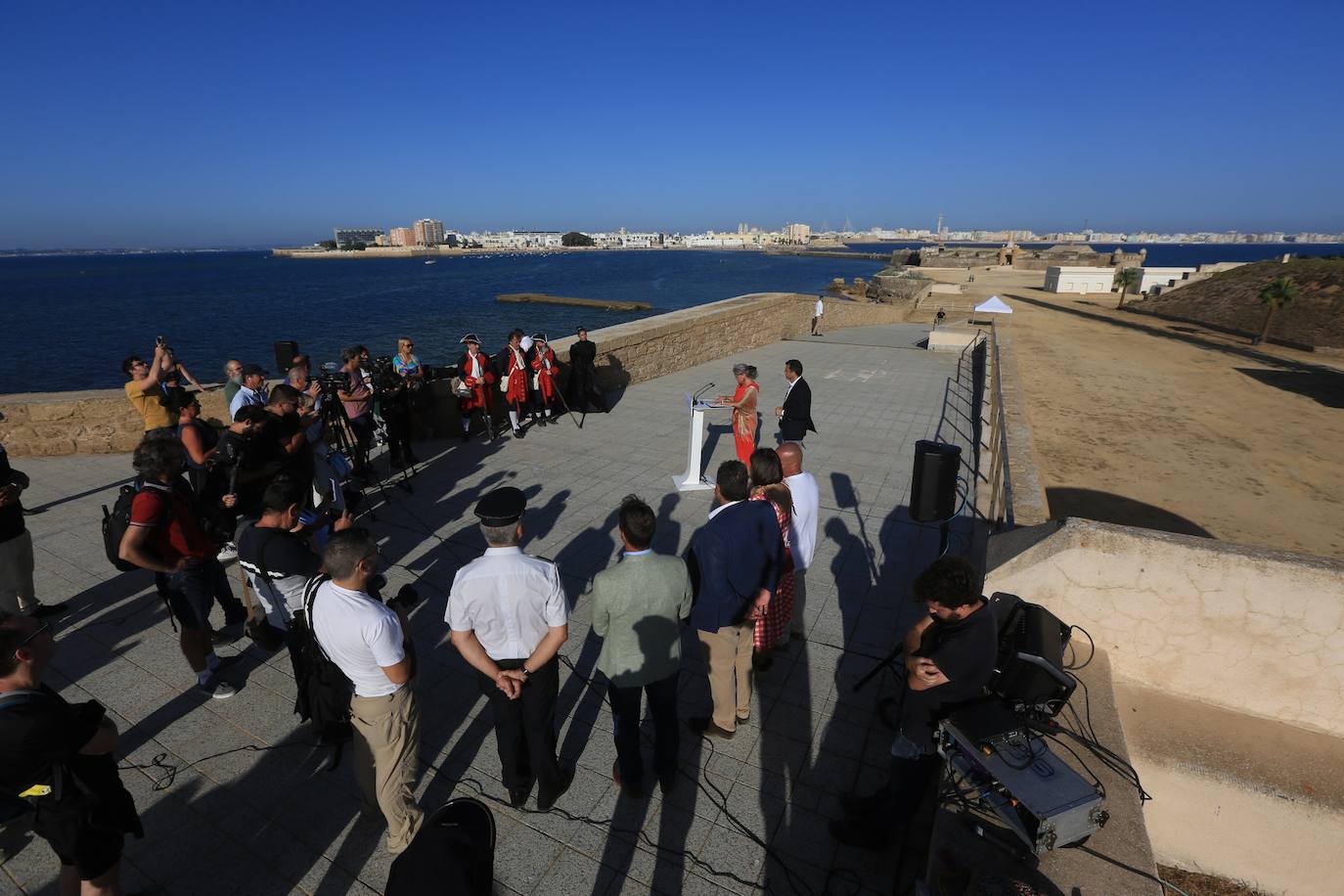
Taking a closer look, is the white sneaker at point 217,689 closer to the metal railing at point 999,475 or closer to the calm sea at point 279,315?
the metal railing at point 999,475

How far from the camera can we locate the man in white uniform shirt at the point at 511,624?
2.74 meters

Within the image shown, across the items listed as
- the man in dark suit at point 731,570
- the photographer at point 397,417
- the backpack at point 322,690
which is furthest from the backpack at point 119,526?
the photographer at point 397,417

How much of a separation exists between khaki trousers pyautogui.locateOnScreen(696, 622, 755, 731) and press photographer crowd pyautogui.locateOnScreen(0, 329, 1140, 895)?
0.5 inches

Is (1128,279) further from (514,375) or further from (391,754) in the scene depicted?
(391,754)

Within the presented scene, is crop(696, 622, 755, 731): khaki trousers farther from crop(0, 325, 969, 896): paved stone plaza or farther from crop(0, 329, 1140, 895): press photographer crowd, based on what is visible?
crop(0, 325, 969, 896): paved stone plaza

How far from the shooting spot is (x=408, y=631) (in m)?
2.97

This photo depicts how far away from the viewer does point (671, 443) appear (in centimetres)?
902

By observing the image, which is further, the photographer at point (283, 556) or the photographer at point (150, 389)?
the photographer at point (150, 389)

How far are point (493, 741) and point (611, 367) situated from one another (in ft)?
28.7

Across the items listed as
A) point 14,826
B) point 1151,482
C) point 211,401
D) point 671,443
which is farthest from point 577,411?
point 1151,482

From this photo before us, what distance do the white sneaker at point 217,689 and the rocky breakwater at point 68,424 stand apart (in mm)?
6042

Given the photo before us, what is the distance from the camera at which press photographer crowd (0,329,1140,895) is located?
2.39m

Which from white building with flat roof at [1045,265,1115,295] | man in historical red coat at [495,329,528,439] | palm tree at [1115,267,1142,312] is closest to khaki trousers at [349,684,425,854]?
man in historical red coat at [495,329,528,439]

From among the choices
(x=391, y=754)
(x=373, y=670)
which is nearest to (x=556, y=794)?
(x=391, y=754)
